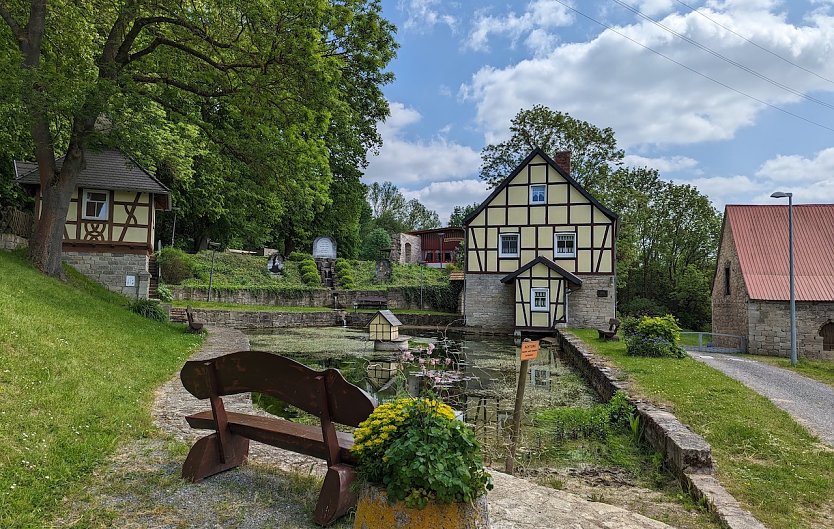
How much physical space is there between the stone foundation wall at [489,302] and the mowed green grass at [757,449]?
44.3ft

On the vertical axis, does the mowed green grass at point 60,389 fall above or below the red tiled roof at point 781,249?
below

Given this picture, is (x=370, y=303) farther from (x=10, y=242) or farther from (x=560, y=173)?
(x=10, y=242)

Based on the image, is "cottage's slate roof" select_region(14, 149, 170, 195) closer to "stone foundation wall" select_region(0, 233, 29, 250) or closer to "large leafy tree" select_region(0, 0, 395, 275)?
"stone foundation wall" select_region(0, 233, 29, 250)

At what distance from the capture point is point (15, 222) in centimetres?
1510

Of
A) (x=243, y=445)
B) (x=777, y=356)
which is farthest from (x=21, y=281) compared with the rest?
(x=777, y=356)

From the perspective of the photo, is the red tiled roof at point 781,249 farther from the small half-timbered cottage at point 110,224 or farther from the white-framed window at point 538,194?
the small half-timbered cottage at point 110,224

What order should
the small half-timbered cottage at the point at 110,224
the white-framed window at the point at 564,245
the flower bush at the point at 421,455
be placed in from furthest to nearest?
the white-framed window at the point at 564,245 < the small half-timbered cottage at the point at 110,224 < the flower bush at the point at 421,455

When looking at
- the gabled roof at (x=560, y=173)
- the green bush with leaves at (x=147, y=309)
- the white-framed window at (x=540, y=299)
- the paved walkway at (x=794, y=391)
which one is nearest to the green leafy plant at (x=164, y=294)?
the green bush with leaves at (x=147, y=309)

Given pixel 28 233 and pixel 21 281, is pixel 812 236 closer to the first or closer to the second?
pixel 21 281

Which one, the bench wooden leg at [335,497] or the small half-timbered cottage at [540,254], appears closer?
the bench wooden leg at [335,497]

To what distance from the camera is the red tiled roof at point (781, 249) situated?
15.9 m

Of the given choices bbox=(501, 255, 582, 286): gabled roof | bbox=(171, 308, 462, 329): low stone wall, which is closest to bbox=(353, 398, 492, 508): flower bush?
bbox=(171, 308, 462, 329): low stone wall

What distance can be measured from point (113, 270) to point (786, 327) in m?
21.1

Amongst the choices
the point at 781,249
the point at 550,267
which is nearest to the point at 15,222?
the point at 550,267
